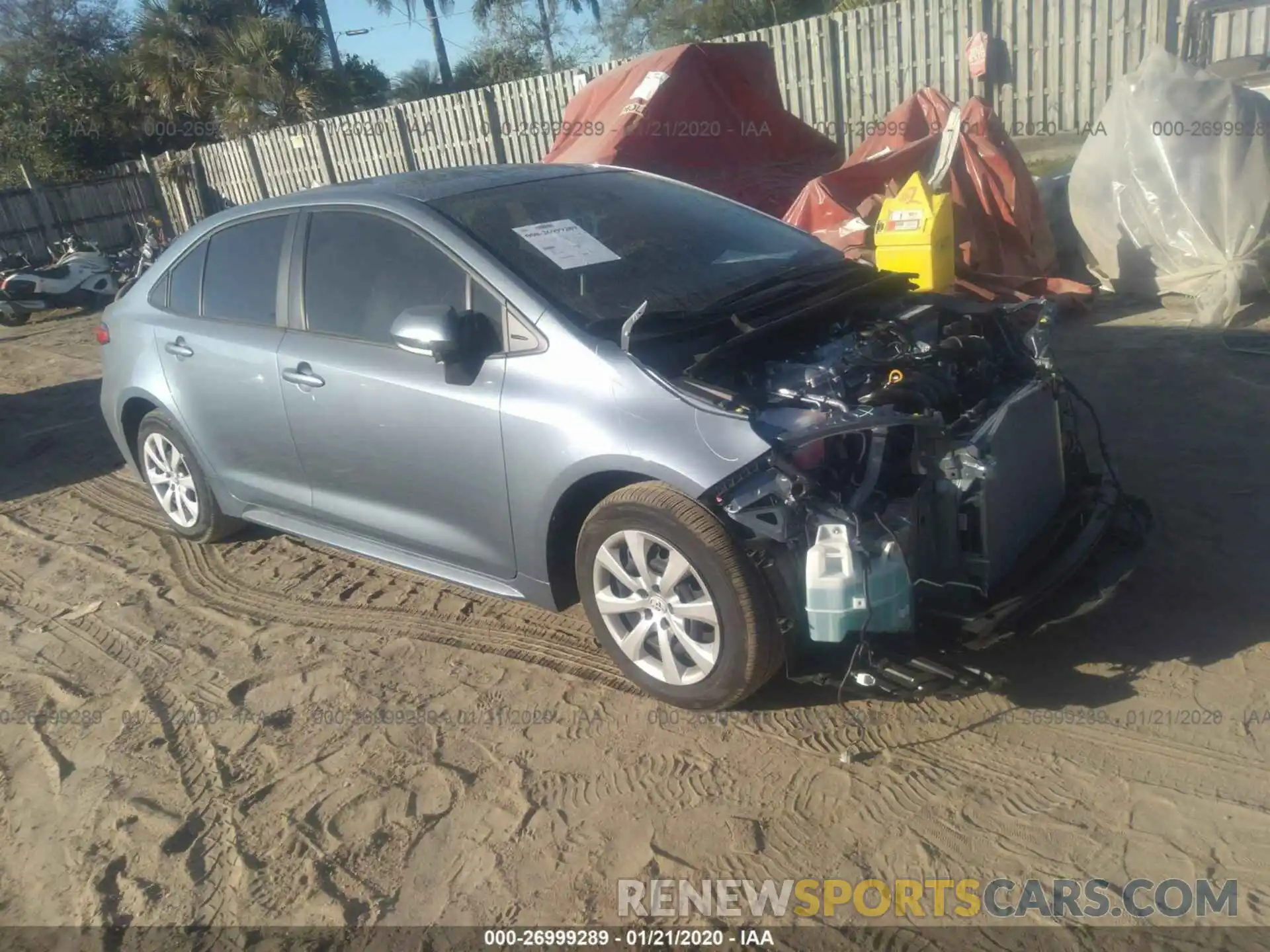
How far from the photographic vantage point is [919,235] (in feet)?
22.4

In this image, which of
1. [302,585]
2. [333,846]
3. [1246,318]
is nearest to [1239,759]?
[333,846]

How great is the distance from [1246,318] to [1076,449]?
152 inches

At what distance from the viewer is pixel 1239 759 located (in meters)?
2.90

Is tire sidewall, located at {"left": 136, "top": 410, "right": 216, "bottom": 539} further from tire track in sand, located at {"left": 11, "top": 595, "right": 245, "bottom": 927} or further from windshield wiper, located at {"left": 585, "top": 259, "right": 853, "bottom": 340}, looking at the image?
windshield wiper, located at {"left": 585, "top": 259, "right": 853, "bottom": 340}

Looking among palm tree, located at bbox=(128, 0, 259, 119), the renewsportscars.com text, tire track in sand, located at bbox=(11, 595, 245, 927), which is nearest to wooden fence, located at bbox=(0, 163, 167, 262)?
palm tree, located at bbox=(128, 0, 259, 119)

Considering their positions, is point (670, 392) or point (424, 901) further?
point (670, 392)

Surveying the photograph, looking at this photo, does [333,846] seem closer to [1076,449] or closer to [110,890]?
[110,890]

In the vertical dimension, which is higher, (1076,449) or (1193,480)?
(1076,449)

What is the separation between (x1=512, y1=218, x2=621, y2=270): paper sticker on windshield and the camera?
3.76 m

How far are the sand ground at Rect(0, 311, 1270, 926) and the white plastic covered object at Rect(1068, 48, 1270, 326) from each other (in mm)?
2856

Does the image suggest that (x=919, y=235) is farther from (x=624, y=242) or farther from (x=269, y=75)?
(x=269, y=75)

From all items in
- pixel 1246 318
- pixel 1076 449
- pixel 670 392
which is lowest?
pixel 1246 318

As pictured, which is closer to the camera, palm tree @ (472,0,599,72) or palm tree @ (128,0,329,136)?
palm tree @ (128,0,329,136)

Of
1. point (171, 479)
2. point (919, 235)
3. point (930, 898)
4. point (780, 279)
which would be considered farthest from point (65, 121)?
point (930, 898)
